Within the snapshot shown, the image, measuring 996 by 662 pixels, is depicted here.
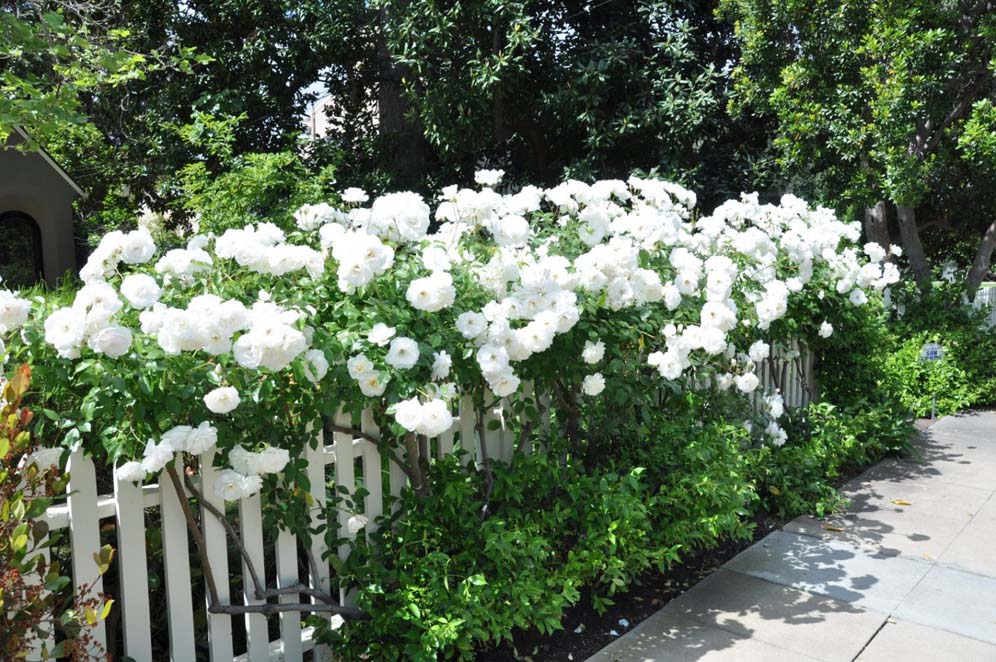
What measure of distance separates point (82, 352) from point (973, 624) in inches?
149

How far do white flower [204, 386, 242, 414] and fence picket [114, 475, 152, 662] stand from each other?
1.59 feet

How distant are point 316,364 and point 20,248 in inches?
492

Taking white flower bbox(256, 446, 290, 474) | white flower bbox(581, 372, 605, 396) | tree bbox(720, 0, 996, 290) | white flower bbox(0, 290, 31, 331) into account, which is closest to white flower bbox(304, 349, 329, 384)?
white flower bbox(256, 446, 290, 474)

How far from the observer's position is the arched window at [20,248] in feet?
42.1

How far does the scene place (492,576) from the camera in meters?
3.43

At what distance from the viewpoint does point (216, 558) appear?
9.97ft

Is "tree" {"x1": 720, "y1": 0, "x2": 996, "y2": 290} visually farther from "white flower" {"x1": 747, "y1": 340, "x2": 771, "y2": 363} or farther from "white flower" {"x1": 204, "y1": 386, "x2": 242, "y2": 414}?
"white flower" {"x1": 204, "y1": 386, "x2": 242, "y2": 414}

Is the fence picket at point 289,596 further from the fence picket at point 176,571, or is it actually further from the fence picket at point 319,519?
the fence picket at point 176,571

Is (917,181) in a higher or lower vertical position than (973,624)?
higher

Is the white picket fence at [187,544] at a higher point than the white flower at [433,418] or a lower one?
lower

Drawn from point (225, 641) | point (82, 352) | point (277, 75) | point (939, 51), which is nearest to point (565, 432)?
point (225, 641)

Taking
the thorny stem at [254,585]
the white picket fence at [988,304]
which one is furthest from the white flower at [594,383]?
the white picket fence at [988,304]

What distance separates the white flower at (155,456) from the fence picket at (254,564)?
53 cm

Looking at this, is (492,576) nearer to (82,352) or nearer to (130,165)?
(82,352)
